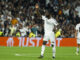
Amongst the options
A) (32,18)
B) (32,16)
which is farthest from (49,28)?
(32,16)

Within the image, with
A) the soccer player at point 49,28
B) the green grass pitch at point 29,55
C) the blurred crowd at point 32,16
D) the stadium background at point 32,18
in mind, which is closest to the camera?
the soccer player at point 49,28

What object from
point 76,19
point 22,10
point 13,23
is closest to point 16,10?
point 22,10

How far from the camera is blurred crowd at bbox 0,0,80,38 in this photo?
968 inches

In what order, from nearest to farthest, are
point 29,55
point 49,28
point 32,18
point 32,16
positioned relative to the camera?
1. point 49,28
2. point 29,55
3. point 32,18
4. point 32,16

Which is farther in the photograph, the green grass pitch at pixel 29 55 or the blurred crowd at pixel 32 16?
the blurred crowd at pixel 32 16

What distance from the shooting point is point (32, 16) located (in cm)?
2712

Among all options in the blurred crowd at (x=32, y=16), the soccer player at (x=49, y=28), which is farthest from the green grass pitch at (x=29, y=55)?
the blurred crowd at (x=32, y=16)

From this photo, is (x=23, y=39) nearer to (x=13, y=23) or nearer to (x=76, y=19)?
(x=13, y=23)

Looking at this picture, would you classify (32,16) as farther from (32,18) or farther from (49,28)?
(49,28)

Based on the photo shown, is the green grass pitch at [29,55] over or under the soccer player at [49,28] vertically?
under

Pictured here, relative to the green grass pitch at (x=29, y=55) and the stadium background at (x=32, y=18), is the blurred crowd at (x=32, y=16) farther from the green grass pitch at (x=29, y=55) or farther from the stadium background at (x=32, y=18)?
the green grass pitch at (x=29, y=55)

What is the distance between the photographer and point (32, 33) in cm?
2534

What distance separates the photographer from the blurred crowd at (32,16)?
2458 centimetres

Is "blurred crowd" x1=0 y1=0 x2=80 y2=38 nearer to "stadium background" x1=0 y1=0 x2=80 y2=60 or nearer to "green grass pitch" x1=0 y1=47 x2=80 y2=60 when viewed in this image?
"stadium background" x1=0 y1=0 x2=80 y2=60
